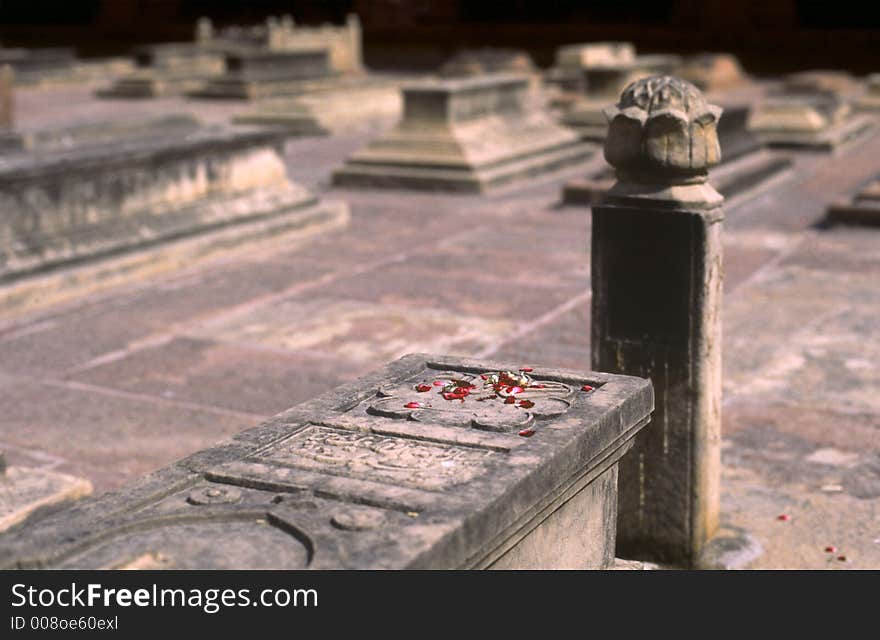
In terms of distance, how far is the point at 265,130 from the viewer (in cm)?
830

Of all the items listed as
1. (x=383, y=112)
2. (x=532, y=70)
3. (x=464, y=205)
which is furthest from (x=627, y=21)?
(x=464, y=205)

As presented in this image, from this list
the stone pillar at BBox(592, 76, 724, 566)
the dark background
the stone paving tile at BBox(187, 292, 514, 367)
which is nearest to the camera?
the stone pillar at BBox(592, 76, 724, 566)

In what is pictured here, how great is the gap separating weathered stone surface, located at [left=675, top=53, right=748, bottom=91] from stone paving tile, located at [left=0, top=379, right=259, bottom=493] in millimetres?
14270

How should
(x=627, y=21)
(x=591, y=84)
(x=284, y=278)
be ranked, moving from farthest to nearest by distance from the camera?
(x=627, y=21) < (x=591, y=84) < (x=284, y=278)

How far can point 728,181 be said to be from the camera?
30.5 feet

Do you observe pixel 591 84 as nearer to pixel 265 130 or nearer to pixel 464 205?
pixel 464 205

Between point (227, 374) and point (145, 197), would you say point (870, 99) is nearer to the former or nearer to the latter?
point (145, 197)

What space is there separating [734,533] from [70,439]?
245cm

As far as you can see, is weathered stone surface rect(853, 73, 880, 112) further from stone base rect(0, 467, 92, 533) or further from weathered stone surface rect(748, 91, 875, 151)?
stone base rect(0, 467, 92, 533)

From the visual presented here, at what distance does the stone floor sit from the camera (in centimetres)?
400

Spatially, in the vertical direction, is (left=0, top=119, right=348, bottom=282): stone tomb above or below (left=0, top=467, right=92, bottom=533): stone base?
above

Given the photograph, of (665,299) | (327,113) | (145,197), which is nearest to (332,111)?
(327,113)

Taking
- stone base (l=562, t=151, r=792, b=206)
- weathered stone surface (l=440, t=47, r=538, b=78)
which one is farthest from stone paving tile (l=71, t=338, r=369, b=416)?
weathered stone surface (l=440, t=47, r=538, b=78)

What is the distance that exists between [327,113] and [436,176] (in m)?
4.60
